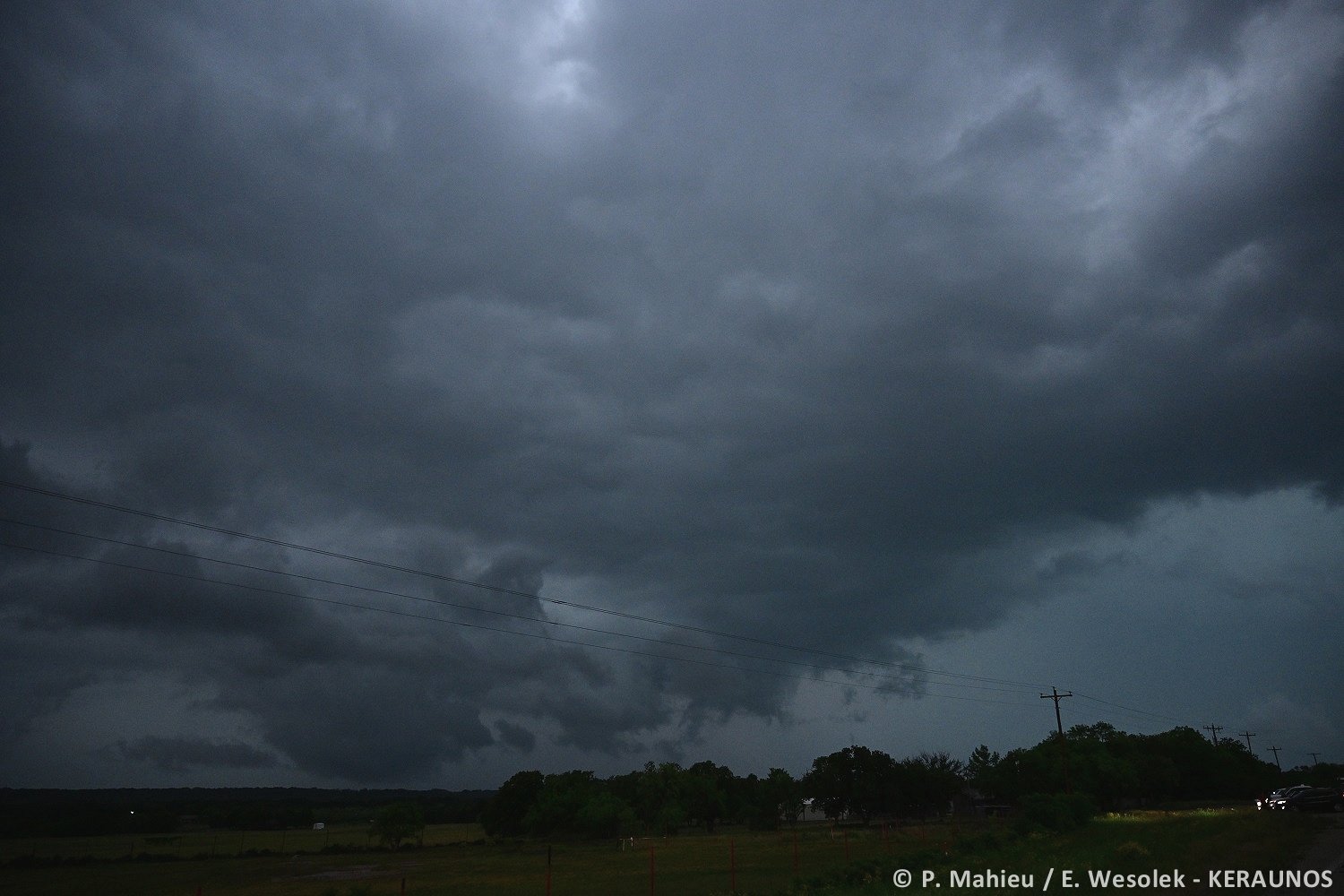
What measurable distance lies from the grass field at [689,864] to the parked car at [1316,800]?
4560mm

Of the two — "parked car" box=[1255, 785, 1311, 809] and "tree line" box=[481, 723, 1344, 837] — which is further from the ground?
"parked car" box=[1255, 785, 1311, 809]

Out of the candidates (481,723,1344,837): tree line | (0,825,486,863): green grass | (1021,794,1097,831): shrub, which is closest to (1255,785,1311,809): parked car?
(1021,794,1097,831): shrub

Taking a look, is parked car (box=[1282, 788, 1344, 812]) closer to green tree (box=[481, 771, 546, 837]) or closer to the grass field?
the grass field

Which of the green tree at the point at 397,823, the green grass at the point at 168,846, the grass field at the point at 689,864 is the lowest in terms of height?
the green grass at the point at 168,846

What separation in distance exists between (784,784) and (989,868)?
129 m

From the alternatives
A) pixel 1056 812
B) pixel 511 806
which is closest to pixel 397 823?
pixel 511 806

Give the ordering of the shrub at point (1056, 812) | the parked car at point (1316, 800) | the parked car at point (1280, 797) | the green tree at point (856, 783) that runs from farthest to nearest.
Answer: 1. the green tree at point (856, 783)
2. the parked car at point (1280, 797)
3. the parked car at point (1316, 800)
4. the shrub at point (1056, 812)

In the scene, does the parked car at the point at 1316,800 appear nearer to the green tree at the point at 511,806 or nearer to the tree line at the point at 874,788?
the tree line at the point at 874,788

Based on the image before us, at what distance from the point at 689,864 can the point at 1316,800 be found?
154ft

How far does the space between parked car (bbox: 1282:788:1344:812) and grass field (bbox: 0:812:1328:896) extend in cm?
456

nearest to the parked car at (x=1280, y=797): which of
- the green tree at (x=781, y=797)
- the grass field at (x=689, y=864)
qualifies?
the grass field at (x=689, y=864)

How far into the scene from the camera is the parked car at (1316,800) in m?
59.5

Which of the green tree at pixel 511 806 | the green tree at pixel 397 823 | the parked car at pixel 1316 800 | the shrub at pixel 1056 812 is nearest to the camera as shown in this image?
the shrub at pixel 1056 812

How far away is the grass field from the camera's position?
34.8 meters
